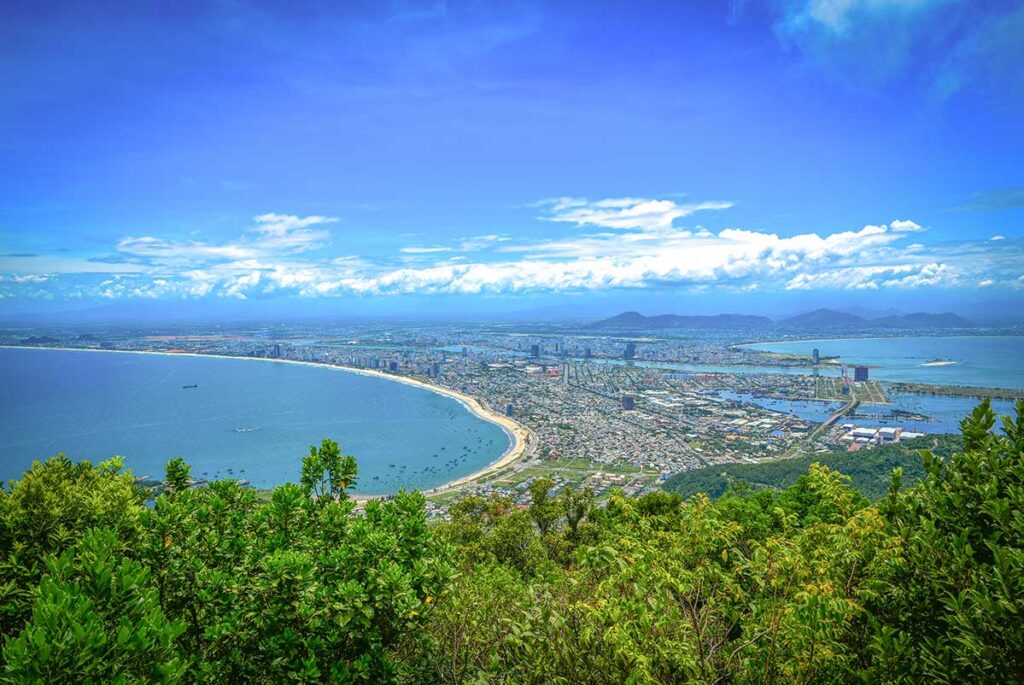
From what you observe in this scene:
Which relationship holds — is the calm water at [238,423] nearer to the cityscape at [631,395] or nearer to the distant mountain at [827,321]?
the cityscape at [631,395]

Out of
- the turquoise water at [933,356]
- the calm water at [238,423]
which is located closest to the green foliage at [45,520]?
the calm water at [238,423]

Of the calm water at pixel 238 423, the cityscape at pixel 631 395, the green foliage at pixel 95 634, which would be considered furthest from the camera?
the calm water at pixel 238 423

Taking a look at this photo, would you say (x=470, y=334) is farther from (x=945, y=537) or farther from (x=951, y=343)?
(x=945, y=537)

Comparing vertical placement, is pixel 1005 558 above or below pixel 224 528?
above

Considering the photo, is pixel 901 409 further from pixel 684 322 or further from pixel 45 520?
pixel 684 322

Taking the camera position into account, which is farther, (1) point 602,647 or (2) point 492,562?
(2) point 492,562

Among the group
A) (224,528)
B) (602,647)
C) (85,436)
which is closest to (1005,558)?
(602,647)

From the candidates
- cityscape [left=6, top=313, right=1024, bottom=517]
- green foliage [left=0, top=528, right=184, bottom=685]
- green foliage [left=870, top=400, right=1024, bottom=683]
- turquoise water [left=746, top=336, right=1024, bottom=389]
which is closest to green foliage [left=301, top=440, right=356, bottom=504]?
green foliage [left=0, top=528, right=184, bottom=685]
